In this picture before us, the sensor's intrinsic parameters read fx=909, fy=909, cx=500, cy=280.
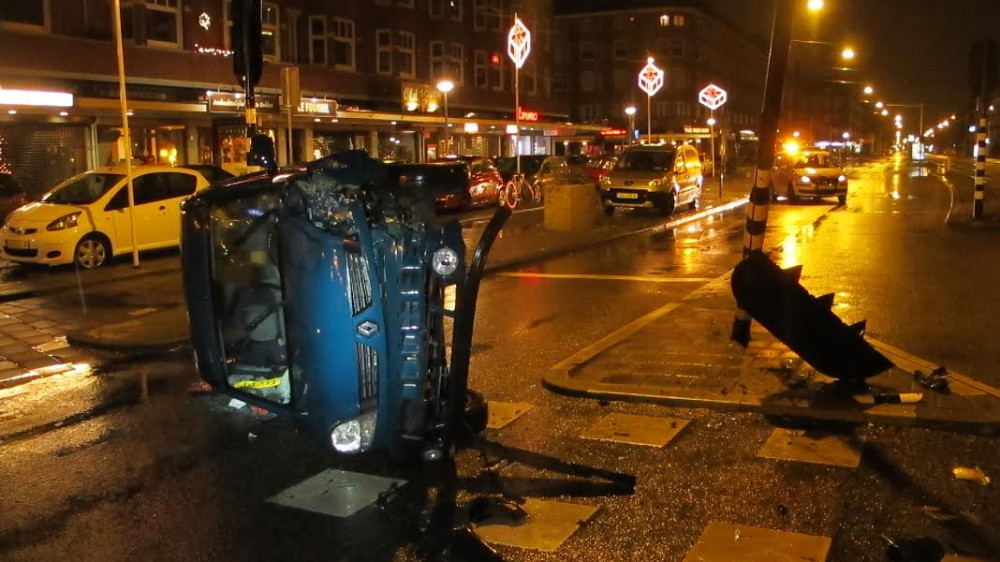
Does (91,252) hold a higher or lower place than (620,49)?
lower

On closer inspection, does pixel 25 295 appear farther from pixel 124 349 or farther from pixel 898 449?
pixel 898 449

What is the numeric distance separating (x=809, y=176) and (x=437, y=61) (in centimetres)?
2102

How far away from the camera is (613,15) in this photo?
78.2m

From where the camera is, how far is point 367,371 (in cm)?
492

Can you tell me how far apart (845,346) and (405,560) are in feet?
13.4

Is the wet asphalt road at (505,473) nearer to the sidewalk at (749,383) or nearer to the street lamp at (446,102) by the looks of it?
the sidewalk at (749,383)

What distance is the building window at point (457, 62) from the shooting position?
45562mm

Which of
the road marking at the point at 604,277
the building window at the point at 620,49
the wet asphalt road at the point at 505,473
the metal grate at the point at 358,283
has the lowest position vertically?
the wet asphalt road at the point at 505,473

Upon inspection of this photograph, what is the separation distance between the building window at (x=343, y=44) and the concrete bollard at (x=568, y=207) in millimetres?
19541

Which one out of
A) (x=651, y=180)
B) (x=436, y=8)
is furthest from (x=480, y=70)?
(x=651, y=180)

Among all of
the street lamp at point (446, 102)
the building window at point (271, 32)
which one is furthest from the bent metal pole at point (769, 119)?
the building window at point (271, 32)

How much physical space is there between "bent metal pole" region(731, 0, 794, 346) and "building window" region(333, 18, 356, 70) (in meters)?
31.1

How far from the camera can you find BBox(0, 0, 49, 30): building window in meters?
24.8

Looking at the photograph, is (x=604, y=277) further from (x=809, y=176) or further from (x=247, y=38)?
(x=809, y=176)
